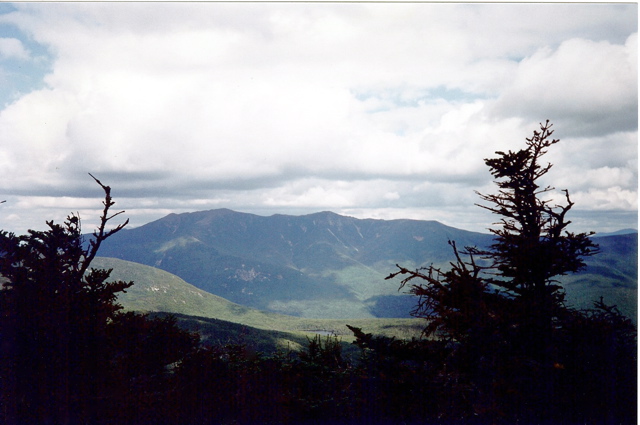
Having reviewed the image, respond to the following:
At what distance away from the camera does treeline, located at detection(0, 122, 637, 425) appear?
1048 cm

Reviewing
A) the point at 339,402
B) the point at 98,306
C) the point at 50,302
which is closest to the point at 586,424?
the point at 339,402

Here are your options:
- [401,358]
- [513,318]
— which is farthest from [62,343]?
[513,318]

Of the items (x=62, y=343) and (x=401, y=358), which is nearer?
(x=401, y=358)

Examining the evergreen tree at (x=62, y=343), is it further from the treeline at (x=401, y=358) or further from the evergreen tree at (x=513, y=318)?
the evergreen tree at (x=513, y=318)

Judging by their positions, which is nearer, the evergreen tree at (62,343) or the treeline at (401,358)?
the treeline at (401,358)

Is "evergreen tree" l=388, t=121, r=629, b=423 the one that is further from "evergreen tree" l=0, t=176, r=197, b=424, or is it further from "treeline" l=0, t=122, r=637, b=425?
"evergreen tree" l=0, t=176, r=197, b=424

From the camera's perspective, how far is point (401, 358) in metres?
11.4

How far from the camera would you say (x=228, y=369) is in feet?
53.2

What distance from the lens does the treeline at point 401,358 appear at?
1048cm

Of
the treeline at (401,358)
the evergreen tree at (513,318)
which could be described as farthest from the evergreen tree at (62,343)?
the evergreen tree at (513,318)

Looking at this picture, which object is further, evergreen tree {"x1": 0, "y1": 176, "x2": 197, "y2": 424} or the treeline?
evergreen tree {"x1": 0, "y1": 176, "x2": 197, "y2": 424}

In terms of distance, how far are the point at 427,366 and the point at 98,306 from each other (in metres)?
11.5

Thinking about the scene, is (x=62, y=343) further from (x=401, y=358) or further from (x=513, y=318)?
(x=513, y=318)

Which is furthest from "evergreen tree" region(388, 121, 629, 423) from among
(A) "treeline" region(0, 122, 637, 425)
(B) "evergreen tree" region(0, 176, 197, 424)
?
(B) "evergreen tree" region(0, 176, 197, 424)
